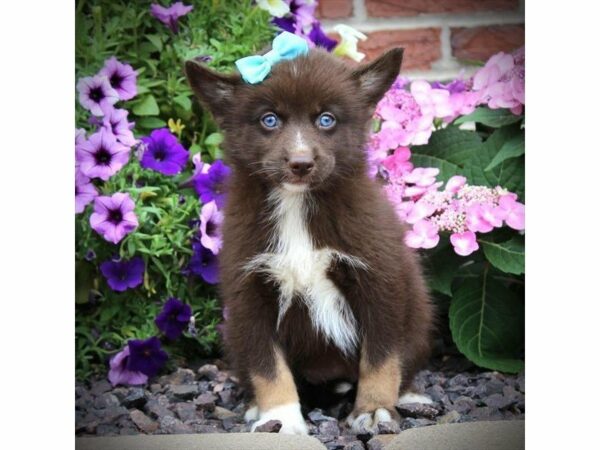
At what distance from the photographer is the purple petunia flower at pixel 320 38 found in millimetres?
3271

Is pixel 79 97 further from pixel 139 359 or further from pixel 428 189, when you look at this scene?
pixel 428 189

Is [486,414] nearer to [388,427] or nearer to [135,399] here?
[388,427]

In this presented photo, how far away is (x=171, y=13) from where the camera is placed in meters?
3.14

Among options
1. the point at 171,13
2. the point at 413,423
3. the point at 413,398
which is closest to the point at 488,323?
the point at 413,398

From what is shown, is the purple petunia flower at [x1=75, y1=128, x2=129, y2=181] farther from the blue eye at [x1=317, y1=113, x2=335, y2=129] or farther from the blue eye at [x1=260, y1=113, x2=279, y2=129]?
the blue eye at [x1=317, y1=113, x2=335, y2=129]

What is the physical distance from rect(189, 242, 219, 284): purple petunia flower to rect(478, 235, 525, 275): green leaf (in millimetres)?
898

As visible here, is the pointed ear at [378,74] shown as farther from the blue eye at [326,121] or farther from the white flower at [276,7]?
the white flower at [276,7]

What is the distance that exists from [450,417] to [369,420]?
0.24 metres

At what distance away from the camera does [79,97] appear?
8.77ft

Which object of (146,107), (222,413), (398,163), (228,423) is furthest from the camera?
(398,163)

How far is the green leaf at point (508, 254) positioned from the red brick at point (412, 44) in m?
0.65

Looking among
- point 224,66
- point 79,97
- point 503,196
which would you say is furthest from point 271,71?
point 503,196

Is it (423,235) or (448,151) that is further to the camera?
(448,151)

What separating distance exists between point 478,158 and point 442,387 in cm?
80
